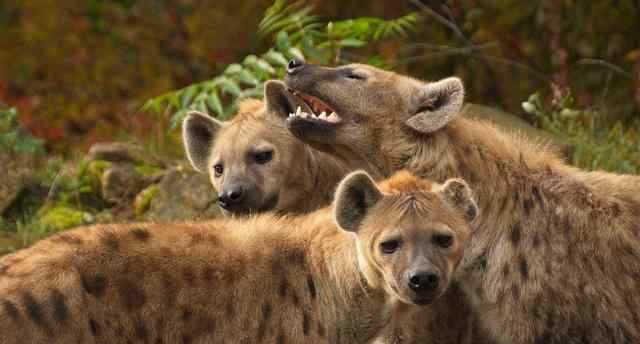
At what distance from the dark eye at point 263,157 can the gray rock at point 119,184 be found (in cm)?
220

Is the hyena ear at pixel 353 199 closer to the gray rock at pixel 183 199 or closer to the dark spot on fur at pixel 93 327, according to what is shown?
the dark spot on fur at pixel 93 327

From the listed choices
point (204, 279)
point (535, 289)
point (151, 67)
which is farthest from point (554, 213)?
point (151, 67)

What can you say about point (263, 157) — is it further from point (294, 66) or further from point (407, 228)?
point (407, 228)

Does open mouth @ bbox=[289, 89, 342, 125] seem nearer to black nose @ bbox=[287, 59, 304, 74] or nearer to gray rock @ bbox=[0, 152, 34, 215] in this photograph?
black nose @ bbox=[287, 59, 304, 74]

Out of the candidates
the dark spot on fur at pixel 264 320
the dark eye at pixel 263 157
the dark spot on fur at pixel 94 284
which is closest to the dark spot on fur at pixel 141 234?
the dark spot on fur at pixel 94 284

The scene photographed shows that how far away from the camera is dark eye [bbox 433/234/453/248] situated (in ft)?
19.4

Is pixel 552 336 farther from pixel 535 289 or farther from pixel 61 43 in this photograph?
pixel 61 43

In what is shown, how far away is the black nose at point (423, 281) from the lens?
5.70 m

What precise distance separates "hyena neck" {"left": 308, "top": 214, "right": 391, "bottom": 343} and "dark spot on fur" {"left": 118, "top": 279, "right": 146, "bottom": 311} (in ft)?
2.77

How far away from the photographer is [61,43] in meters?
15.4

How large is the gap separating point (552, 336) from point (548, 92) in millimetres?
5629

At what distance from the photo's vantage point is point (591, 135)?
938cm

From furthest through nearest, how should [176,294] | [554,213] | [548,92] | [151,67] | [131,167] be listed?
[151,67], [548,92], [131,167], [554,213], [176,294]

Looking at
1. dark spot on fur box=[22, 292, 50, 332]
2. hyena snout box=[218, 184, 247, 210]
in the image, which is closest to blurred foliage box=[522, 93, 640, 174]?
hyena snout box=[218, 184, 247, 210]
